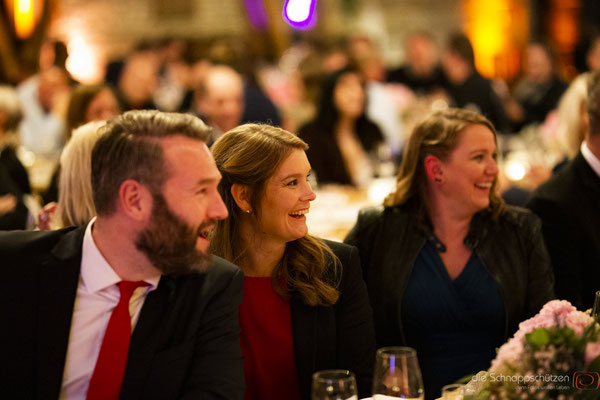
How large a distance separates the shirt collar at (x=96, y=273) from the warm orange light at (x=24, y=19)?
992 centimetres

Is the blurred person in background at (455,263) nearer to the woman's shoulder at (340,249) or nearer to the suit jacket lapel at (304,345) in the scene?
the woman's shoulder at (340,249)

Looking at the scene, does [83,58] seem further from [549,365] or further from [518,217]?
[549,365]

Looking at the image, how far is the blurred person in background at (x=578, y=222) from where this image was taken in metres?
3.11

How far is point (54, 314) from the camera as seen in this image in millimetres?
1880

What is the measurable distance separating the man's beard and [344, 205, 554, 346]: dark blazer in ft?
3.69

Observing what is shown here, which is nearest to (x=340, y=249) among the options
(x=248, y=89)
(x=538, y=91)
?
(x=248, y=89)

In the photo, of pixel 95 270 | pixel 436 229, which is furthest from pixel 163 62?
pixel 95 270

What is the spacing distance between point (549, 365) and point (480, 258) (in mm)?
1311

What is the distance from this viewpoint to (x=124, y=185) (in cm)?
188

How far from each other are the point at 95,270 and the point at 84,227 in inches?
5.9

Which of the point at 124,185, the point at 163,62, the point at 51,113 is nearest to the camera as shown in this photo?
the point at 124,185

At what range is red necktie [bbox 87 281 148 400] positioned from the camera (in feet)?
6.14

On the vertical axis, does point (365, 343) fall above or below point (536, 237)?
below

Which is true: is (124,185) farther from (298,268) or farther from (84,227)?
(298,268)
